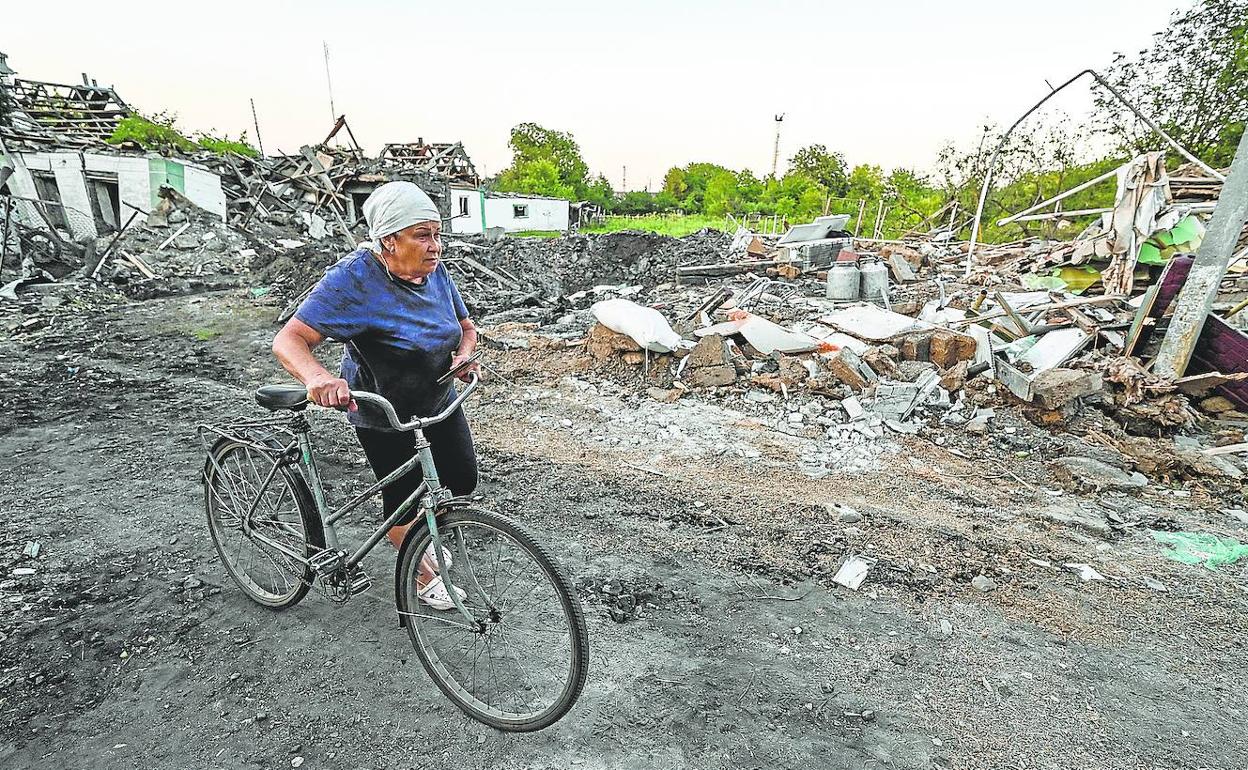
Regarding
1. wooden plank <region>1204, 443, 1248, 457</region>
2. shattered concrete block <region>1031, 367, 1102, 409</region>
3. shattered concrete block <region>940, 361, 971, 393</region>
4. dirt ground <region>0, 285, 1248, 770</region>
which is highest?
shattered concrete block <region>1031, 367, 1102, 409</region>

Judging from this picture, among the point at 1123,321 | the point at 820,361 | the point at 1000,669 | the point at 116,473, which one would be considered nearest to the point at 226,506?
the point at 116,473

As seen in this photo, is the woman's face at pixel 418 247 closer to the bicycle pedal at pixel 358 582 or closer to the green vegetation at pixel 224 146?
the bicycle pedal at pixel 358 582

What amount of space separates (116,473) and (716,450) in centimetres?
439

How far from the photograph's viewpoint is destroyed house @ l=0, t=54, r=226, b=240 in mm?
16922

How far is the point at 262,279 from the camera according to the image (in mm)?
14148

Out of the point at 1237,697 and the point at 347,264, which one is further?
the point at 1237,697

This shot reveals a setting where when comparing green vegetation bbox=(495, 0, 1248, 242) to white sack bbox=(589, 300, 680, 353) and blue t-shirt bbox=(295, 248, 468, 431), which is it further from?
blue t-shirt bbox=(295, 248, 468, 431)

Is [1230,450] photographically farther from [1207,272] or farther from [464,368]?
[464,368]

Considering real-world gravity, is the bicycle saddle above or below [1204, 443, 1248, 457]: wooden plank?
above

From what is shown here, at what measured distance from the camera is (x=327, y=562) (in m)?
2.47

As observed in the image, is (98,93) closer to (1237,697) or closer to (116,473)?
(116,473)

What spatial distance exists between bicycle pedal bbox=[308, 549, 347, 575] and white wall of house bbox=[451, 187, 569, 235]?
21.2 meters

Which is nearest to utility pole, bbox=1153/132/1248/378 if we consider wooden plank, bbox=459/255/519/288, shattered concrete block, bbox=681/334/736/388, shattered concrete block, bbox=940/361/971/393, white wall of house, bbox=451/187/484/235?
shattered concrete block, bbox=940/361/971/393

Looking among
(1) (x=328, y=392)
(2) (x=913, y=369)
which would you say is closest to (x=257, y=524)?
(1) (x=328, y=392)
